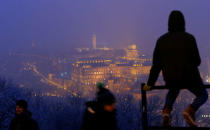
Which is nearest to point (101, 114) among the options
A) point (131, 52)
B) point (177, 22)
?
point (177, 22)

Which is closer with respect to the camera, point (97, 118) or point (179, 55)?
point (97, 118)

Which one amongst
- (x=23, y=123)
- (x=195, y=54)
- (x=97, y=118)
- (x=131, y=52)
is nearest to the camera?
(x=97, y=118)

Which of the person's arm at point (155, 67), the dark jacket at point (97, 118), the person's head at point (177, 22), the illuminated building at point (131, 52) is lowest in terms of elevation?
the dark jacket at point (97, 118)

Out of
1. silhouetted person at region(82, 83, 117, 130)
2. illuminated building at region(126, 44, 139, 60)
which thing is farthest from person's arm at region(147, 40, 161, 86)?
illuminated building at region(126, 44, 139, 60)

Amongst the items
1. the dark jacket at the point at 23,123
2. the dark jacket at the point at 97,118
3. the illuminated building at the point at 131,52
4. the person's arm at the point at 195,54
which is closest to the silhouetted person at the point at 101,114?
the dark jacket at the point at 97,118

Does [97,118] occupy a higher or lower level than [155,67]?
lower

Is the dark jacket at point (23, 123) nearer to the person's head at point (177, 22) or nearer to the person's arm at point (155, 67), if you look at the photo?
the person's arm at point (155, 67)

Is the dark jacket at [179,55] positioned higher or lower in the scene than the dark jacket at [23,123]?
higher

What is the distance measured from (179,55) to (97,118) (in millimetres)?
1312

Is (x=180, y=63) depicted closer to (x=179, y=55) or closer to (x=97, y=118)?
(x=179, y=55)

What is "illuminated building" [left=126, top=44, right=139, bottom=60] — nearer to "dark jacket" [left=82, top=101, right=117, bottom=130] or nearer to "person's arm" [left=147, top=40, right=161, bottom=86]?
"person's arm" [left=147, top=40, right=161, bottom=86]

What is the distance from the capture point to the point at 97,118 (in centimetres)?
263

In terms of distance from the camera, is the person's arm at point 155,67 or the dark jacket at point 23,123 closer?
the person's arm at point 155,67

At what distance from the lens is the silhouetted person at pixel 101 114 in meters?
2.62
